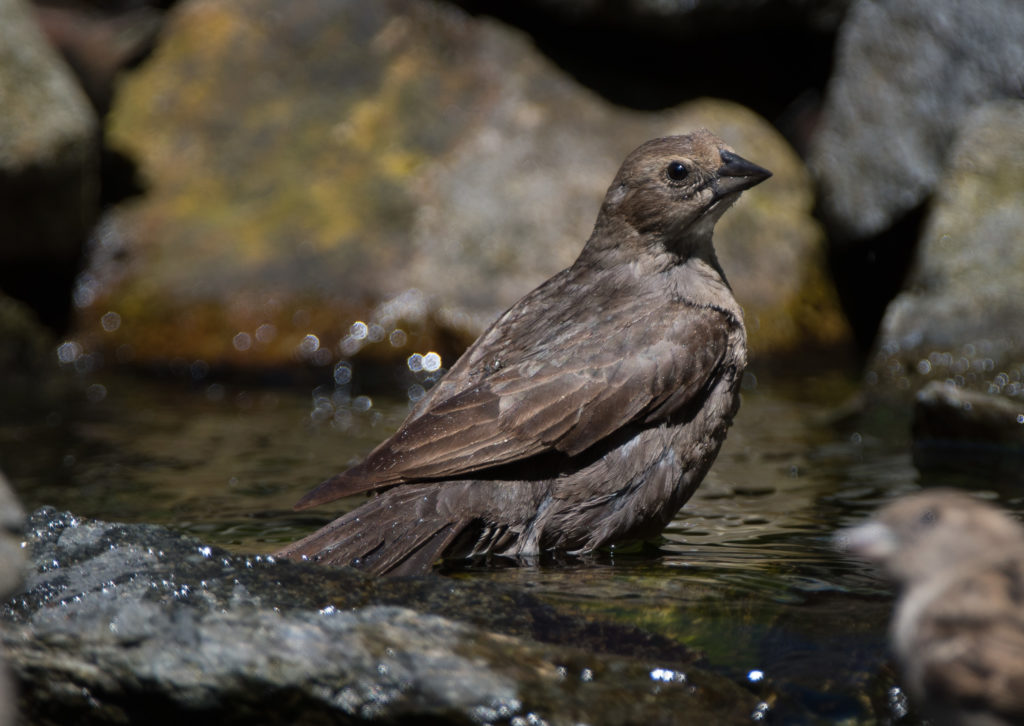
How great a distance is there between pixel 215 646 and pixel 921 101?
735 centimetres

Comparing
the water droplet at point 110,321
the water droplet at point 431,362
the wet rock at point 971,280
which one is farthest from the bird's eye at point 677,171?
the water droplet at point 110,321

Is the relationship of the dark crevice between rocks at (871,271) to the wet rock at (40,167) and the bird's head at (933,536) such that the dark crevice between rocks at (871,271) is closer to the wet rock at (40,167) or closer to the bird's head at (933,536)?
the wet rock at (40,167)

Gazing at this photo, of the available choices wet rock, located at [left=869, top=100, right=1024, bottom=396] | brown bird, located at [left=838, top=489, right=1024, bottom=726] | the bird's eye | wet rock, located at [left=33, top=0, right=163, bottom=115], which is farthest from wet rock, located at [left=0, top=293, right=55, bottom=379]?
brown bird, located at [left=838, top=489, right=1024, bottom=726]

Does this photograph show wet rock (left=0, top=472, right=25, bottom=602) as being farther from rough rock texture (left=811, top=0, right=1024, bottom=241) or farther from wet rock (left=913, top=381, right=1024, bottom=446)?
rough rock texture (left=811, top=0, right=1024, bottom=241)

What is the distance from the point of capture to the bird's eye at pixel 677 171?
207 inches

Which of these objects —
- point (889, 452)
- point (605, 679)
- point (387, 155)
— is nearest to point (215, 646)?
point (605, 679)

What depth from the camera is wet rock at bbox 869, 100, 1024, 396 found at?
25.4ft

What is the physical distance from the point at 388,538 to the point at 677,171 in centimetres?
199

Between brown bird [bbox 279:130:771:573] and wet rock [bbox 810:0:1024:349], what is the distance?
14.1ft

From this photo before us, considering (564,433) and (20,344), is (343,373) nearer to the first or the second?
(20,344)

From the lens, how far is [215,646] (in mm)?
3248

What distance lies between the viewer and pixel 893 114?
9180 mm

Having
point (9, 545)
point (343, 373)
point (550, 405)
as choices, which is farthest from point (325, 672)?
point (343, 373)

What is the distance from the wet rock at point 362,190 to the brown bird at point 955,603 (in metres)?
5.74
